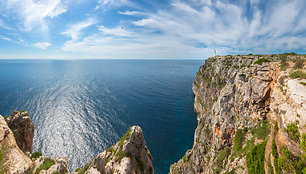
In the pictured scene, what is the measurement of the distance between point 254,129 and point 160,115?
188 feet

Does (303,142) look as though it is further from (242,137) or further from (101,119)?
(101,119)

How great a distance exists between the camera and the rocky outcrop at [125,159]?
46.6ft

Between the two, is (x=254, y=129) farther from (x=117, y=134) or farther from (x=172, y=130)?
(x=117, y=134)

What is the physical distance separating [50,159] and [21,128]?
12068 mm

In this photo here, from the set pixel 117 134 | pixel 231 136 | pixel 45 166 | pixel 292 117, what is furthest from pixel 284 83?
pixel 117 134

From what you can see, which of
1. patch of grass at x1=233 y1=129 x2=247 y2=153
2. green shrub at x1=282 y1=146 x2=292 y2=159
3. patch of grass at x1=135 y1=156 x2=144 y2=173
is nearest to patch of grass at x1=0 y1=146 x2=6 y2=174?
patch of grass at x1=135 y1=156 x2=144 y2=173

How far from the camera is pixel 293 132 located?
12.6 m

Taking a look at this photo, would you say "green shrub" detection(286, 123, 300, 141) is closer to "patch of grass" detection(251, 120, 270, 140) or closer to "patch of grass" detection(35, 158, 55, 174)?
"patch of grass" detection(251, 120, 270, 140)

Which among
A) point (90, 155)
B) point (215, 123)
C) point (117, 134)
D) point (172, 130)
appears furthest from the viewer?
point (172, 130)

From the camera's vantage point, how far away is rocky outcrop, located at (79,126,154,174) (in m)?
14.2

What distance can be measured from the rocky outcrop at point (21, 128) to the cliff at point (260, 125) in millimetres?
34763

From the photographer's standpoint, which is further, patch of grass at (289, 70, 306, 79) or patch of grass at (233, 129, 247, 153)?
patch of grass at (233, 129, 247, 153)

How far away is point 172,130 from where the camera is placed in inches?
2516

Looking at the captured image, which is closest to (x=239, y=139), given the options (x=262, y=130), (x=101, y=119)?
(x=262, y=130)
